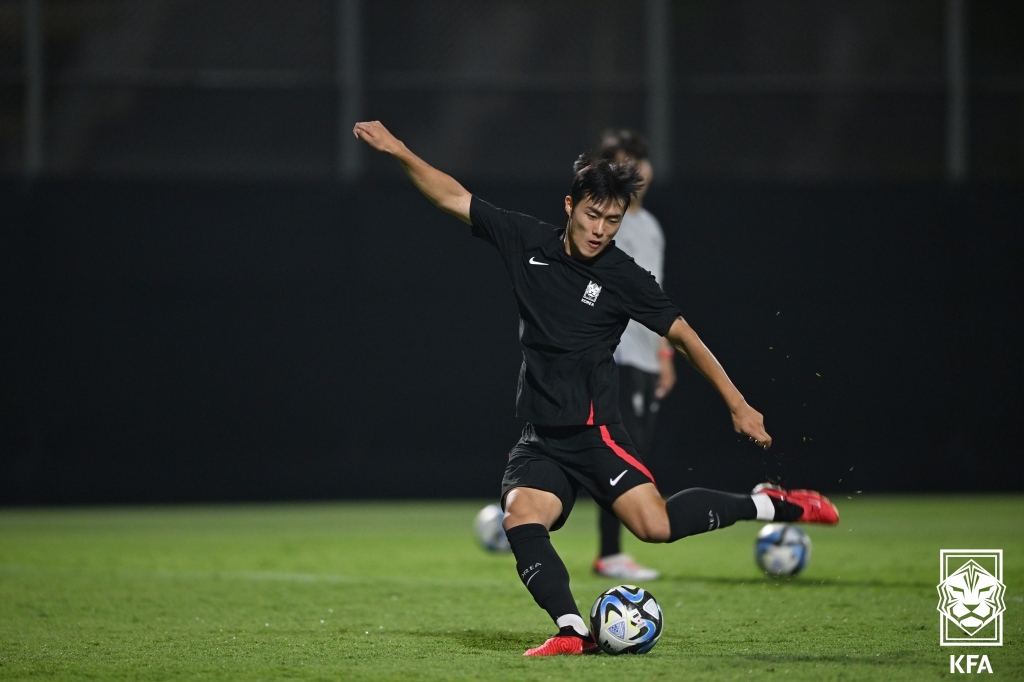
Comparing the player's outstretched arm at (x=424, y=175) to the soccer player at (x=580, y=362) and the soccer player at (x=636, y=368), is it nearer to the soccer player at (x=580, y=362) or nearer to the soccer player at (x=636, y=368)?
the soccer player at (x=580, y=362)

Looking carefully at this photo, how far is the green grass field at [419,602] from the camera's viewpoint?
4.47 metres

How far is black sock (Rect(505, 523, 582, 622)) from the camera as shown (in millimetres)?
4625

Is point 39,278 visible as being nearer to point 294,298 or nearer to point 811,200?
point 294,298

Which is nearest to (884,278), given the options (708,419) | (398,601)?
(708,419)

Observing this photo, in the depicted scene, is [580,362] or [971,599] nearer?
[580,362]

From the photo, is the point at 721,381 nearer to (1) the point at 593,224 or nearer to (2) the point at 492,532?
(1) the point at 593,224

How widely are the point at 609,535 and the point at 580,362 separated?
2.35 metres

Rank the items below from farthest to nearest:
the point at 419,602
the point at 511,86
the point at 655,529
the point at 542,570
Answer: the point at 511,86 → the point at 419,602 → the point at 655,529 → the point at 542,570

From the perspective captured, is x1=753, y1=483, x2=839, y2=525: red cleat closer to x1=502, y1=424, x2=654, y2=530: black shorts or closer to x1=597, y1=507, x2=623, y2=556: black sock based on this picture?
x1=502, y1=424, x2=654, y2=530: black shorts

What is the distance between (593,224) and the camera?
15.6ft

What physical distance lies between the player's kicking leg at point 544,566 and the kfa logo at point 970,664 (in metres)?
1.19

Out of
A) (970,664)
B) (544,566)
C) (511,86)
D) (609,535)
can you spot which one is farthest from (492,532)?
(511,86)

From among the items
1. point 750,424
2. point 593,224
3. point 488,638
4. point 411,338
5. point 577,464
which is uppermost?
point 411,338

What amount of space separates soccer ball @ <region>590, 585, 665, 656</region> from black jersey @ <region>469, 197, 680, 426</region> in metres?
0.65
